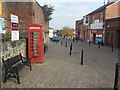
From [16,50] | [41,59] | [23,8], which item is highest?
[23,8]

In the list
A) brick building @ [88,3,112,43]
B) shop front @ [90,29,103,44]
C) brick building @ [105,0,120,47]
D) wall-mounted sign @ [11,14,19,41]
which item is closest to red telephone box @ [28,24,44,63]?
wall-mounted sign @ [11,14,19,41]

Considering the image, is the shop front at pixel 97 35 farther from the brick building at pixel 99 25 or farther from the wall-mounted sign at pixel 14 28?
the wall-mounted sign at pixel 14 28

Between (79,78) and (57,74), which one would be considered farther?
(57,74)

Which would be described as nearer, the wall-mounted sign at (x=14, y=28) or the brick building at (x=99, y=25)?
the wall-mounted sign at (x=14, y=28)

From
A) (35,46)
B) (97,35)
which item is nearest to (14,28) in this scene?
(35,46)

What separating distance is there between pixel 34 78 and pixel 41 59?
2.65 metres

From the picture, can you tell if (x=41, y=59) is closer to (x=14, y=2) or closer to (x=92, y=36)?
(x=14, y=2)

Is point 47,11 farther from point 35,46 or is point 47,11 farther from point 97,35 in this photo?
point 35,46

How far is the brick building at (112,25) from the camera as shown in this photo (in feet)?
63.2

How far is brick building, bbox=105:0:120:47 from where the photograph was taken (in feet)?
63.2

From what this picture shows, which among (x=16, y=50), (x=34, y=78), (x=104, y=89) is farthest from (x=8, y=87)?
(x=104, y=89)

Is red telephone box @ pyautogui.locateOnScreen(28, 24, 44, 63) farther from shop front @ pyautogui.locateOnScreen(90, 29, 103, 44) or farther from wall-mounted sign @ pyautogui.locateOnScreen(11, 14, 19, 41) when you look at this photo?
shop front @ pyautogui.locateOnScreen(90, 29, 103, 44)

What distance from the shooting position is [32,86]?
4.72m

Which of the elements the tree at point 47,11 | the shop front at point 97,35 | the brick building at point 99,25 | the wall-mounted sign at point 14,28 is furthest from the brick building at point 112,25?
the wall-mounted sign at point 14,28
